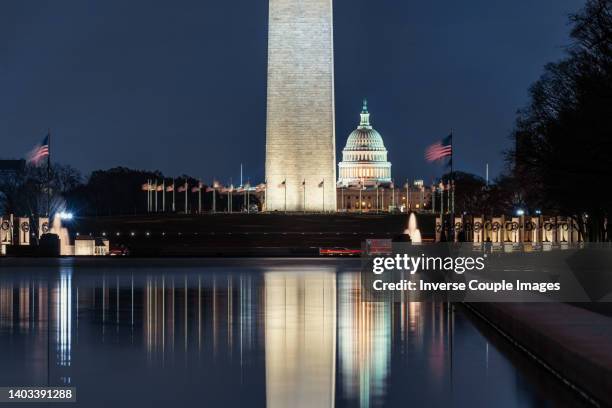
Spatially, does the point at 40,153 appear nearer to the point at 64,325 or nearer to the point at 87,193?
the point at 64,325

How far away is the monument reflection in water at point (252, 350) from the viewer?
14.5 m

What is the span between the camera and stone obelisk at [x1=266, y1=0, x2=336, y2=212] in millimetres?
99312

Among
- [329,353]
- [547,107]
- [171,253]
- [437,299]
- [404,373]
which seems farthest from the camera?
[171,253]

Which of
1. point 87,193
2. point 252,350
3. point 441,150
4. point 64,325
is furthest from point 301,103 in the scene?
point 252,350

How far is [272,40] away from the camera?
100062 millimetres

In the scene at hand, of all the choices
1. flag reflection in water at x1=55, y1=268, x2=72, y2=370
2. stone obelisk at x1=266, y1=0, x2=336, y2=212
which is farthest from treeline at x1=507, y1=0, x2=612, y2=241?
stone obelisk at x1=266, y1=0, x2=336, y2=212

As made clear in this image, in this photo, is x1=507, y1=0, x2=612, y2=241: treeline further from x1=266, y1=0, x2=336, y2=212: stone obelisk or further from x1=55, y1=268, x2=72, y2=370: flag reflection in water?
x1=266, y1=0, x2=336, y2=212: stone obelisk

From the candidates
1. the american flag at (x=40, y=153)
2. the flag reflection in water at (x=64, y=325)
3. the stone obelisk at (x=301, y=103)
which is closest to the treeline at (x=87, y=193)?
the stone obelisk at (x=301, y=103)

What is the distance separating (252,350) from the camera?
18.5 meters

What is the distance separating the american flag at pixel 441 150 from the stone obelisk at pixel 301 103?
45.4 metres

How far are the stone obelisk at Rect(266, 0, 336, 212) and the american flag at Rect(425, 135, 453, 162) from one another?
149 ft

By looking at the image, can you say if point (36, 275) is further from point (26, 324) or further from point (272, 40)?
point (272, 40)

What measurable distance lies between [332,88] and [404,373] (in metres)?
86.4

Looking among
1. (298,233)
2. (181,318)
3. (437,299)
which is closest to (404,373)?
(181,318)
